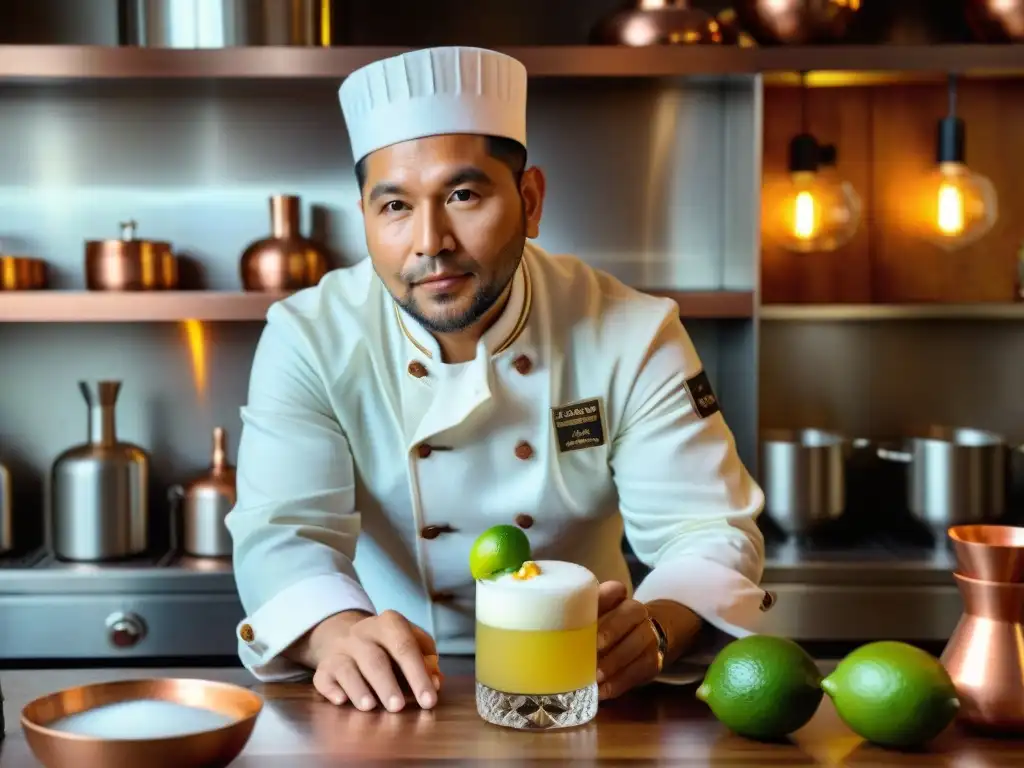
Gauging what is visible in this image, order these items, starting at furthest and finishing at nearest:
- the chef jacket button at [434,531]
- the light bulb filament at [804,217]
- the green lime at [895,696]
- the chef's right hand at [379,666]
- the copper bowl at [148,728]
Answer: the light bulb filament at [804,217], the chef jacket button at [434,531], the chef's right hand at [379,666], the green lime at [895,696], the copper bowl at [148,728]

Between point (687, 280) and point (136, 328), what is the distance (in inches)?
54.7

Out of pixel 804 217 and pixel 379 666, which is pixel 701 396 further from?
pixel 804 217

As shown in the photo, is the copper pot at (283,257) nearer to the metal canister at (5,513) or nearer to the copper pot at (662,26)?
the metal canister at (5,513)

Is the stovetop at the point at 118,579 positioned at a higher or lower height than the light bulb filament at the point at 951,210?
lower

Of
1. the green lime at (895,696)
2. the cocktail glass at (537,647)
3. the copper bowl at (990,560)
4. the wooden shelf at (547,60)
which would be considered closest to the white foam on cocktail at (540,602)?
the cocktail glass at (537,647)

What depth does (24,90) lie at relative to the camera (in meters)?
2.92

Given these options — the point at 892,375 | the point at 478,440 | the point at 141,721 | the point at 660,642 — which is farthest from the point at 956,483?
the point at 141,721

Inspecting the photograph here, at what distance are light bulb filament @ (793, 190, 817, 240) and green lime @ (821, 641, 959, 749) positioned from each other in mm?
1665

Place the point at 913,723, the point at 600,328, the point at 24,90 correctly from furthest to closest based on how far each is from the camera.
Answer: the point at 24,90, the point at 600,328, the point at 913,723

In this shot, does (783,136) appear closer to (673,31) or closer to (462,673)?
(673,31)

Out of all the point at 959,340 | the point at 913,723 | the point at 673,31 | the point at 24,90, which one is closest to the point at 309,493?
the point at 913,723

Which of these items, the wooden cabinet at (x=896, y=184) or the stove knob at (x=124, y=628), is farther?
the wooden cabinet at (x=896, y=184)

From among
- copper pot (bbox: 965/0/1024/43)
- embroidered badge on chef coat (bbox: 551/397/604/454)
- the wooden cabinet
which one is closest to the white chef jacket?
embroidered badge on chef coat (bbox: 551/397/604/454)

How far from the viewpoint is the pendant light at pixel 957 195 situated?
8.63 ft
